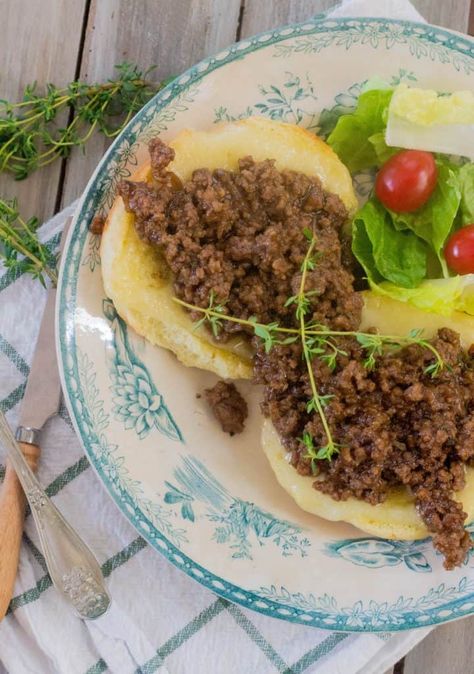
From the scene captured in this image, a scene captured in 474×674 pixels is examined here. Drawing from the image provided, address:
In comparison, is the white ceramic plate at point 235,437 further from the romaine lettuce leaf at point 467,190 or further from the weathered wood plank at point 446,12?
the weathered wood plank at point 446,12

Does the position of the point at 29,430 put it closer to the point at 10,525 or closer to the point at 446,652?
the point at 10,525

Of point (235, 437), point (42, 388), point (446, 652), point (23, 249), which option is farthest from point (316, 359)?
point (446, 652)

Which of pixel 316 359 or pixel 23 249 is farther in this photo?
pixel 23 249

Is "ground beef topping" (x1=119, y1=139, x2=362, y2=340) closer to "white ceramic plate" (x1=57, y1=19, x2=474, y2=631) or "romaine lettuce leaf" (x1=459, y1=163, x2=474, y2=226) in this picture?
"white ceramic plate" (x1=57, y1=19, x2=474, y2=631)

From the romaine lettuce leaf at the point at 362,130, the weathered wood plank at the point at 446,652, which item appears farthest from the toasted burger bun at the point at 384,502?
the weathered wood plank at the point at 446,652

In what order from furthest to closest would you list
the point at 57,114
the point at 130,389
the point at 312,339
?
the point at 57,114, the point at 130,389, the point at 312,339

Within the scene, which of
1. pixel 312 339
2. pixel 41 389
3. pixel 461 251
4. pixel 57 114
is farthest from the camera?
pixel 57 114

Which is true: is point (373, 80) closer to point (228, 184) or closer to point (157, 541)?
point (228, 184)

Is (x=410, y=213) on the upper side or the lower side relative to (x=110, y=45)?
lower
